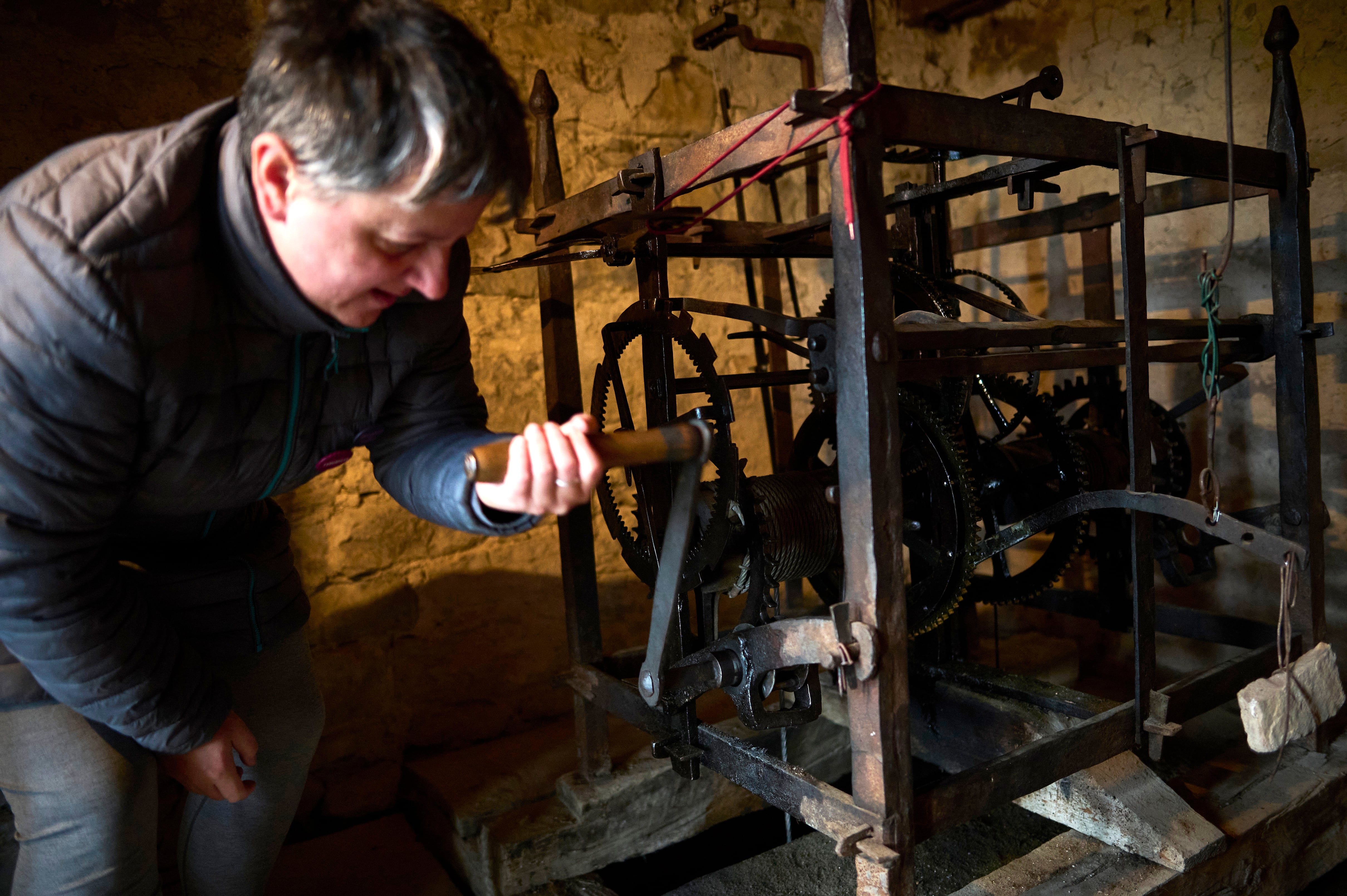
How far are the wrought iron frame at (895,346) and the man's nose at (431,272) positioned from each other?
0.58 meters

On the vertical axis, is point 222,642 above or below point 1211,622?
above

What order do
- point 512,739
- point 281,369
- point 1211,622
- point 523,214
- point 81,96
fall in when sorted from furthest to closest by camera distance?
point 512,739
point 1211,622
point 523,214
point 81,96
point 281,369

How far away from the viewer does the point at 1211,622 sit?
8.56 feet

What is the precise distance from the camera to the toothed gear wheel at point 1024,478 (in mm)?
2232

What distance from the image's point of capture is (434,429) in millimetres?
1486

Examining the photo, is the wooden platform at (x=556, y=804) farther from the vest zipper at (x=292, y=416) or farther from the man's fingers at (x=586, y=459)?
the man's fingers at (x=586, y=459)

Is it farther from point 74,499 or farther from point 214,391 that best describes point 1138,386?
point 74,499

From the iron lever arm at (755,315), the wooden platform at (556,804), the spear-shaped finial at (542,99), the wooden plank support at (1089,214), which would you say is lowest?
the wooden platform at (556,804)

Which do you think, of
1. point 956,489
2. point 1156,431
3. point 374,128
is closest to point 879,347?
point 956,489

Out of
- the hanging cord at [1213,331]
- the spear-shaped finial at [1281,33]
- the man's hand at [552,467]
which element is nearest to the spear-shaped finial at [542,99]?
the man's hand at [552,467]

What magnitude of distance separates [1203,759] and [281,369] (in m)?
2.70

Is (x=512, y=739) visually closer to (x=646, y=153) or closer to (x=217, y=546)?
(x=217, y=546)

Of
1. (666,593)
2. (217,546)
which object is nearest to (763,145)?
(666,593)

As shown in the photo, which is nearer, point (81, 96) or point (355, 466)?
point (81, 96)
